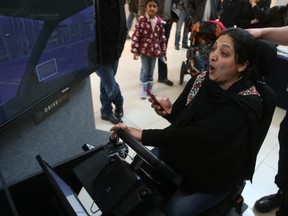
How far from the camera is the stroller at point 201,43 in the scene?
7.81ft

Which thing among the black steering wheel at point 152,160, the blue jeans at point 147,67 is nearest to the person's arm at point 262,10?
the blue jeans at point 147,67

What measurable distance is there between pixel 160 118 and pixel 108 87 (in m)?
0.69

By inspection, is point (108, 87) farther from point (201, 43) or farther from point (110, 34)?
point (201, 43)

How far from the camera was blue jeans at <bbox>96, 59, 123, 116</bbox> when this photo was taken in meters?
1.98

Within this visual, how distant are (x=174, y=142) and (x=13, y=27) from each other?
71 cm

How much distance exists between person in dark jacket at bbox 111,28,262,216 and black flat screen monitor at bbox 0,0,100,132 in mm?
340

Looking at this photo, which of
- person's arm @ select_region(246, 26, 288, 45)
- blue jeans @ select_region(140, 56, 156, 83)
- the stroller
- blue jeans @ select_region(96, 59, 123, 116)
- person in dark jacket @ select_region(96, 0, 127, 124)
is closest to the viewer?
person's arm @ select_region(246, 26, 288, 45)

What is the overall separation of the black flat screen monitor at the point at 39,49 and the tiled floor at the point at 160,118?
822 mm

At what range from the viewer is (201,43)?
258 centimetres

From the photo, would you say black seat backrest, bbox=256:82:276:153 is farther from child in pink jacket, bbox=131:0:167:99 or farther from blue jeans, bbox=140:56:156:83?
blue jeans, bbox=140:56:156:83

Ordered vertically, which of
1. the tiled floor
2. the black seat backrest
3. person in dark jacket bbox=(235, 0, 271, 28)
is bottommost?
the tiled floor

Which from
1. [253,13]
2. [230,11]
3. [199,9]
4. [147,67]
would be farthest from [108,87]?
[253,13]

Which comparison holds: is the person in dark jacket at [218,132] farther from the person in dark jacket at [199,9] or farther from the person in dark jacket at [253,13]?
the person in dark jacket at [253,13]

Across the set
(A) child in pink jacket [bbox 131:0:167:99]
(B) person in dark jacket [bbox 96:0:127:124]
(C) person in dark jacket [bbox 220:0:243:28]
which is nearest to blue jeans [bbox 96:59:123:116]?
(B) person in dark jacket [bbox 96:0:127:124]
